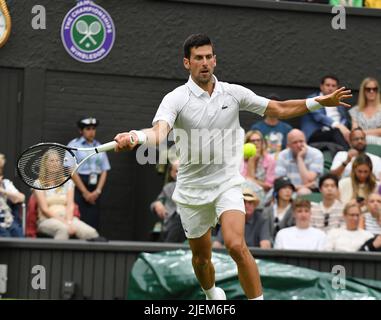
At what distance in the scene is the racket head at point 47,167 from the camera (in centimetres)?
874

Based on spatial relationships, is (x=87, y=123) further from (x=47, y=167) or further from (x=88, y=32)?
(x=47, y=167)

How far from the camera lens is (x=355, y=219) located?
43.1 ft

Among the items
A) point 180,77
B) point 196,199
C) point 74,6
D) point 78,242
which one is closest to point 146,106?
point 180,77

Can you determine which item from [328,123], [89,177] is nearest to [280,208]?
[328,123]

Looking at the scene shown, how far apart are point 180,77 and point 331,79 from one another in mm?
2045

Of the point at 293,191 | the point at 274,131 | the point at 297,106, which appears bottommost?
the point at 293,191

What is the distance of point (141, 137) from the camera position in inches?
330

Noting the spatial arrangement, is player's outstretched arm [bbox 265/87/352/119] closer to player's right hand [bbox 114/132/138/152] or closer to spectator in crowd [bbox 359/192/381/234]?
player's right hand [bbox 114/132/138/152]

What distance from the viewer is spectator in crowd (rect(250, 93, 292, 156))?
47.2 ft

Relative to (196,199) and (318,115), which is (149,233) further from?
(196,199)

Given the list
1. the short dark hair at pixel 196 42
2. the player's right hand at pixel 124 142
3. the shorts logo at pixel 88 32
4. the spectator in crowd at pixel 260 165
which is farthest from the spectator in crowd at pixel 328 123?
the player's right hand at pixel 124 142

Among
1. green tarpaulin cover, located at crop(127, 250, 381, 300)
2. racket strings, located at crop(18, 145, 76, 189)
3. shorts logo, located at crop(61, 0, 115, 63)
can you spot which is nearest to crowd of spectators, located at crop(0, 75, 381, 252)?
green tarpaulin cover, located at crop(127, 250, 381, 300)

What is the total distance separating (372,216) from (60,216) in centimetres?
343

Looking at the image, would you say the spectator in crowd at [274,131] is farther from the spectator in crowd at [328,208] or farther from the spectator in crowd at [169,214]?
the spectator in crowd at [169,214]
